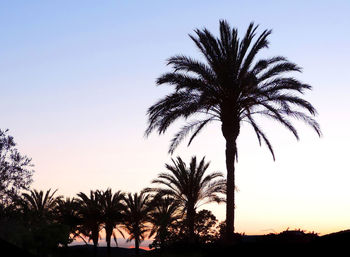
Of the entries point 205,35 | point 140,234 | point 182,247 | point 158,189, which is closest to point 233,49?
point 205,35

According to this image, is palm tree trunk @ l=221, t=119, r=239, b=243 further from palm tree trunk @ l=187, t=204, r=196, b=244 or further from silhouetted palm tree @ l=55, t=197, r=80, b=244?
silhouetted palm tree @ l=55, t=197, r=80, b=244

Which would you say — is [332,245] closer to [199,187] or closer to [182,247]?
[182,247]

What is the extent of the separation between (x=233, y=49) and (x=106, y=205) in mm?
26129

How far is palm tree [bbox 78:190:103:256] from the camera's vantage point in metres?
48.1

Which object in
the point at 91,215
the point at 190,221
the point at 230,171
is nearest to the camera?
the point at 230,171

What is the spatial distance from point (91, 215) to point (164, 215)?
8.01 meters

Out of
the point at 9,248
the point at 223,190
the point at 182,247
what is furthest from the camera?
the point at 223,190

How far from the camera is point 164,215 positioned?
44188 millimetres

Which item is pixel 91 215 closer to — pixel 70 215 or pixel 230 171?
pixel 70 215

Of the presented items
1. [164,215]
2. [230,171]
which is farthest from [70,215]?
[230,171]

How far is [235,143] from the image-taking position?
28000mm

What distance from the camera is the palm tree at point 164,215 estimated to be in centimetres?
4143

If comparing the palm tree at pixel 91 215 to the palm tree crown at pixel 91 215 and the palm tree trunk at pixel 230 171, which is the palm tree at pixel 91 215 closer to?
the palm tree crown at pixel 91 215

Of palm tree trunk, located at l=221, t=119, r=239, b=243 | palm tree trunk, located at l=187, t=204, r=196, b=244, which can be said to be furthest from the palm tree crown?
palm tree trunk, located at l=221, t=119, r=239, b=243
